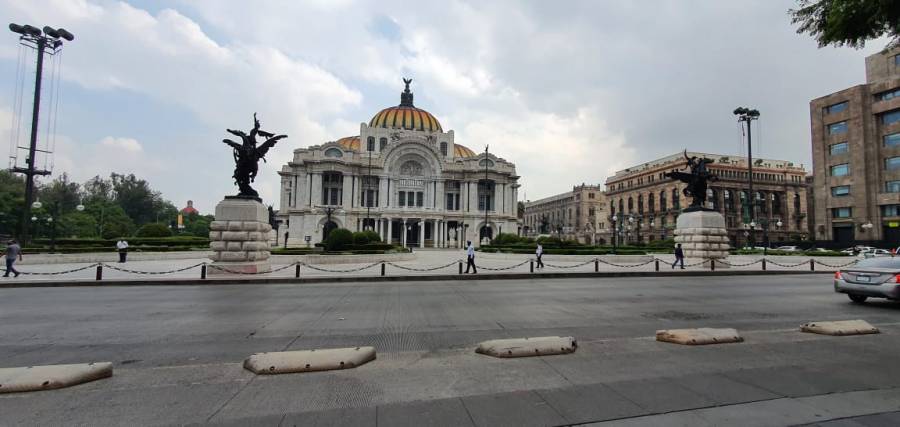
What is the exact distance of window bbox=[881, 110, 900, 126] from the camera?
157ft

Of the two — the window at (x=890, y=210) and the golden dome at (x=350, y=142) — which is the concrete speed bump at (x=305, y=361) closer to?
the window at (x=890, y=210)

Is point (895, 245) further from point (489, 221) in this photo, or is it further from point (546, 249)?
point (489, 221)

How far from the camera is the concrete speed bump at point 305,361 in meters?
5.03

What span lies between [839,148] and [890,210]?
31.3ft

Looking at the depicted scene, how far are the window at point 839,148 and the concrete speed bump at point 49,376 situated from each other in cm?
7151

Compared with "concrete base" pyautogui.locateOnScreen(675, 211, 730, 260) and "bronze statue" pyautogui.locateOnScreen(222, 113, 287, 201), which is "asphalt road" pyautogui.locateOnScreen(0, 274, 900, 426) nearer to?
"bronze statue" pyautogui.locateOnScreen(222, 113, 287, 201)

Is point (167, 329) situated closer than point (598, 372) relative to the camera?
No

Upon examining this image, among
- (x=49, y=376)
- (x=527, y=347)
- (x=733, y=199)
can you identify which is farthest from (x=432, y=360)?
(x=733, y=199)

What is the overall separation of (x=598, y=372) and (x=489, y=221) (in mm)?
68516

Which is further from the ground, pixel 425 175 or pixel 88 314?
pixel 425 175

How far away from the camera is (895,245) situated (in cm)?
4288

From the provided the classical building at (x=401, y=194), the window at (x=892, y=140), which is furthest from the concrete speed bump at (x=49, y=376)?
the window at (x=892, y=140)

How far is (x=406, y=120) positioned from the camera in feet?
269

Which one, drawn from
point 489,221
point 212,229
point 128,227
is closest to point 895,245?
point 489,221
